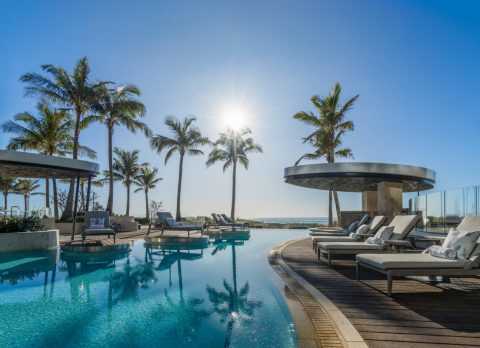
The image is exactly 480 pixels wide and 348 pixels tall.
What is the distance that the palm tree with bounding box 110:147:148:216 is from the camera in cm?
3019

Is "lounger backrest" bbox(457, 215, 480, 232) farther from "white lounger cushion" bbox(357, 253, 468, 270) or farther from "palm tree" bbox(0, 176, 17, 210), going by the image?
"palm tree" bbox(0, 176, 17, 210)

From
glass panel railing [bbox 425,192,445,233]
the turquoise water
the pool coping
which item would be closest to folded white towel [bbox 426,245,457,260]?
the pool coping

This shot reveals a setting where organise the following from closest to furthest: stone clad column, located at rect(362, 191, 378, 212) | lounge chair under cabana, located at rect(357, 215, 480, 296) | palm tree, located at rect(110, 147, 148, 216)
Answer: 1. lounge chair under cabana, located at rect(357, 215, 480, 296)
2. stone clad column, located at rect(362, 191, 378, 212)
3. palm tree, located at rect(110, 147, 148, 216)

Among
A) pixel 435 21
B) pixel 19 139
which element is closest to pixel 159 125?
pixel 19 139

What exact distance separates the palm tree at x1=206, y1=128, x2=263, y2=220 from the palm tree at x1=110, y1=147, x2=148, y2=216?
26.0ft

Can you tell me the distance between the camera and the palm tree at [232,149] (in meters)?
27.0

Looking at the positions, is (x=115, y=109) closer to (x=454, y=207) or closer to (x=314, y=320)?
(x=454, y=207)

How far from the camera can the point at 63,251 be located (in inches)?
405

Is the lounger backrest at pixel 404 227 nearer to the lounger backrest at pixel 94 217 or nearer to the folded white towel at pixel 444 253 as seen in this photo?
the folded white towel at pixel 444 253

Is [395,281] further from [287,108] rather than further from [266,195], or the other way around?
[266,195]

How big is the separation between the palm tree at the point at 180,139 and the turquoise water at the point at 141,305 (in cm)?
1715

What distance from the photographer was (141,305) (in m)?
4.77

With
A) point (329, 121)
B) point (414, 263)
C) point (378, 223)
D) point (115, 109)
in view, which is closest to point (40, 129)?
point (115, 109)

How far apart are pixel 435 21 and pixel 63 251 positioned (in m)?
14.2
